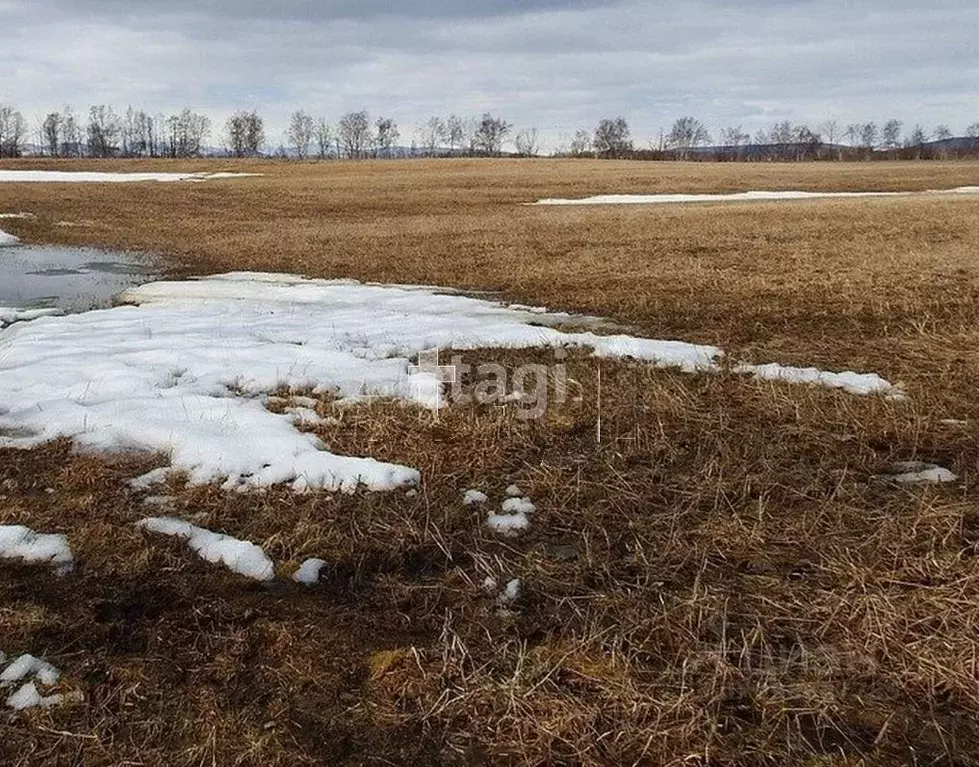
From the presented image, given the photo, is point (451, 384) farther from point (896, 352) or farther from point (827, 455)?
point (896, 352)

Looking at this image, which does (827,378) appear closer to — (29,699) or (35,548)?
(35,548)

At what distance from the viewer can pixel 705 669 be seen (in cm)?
310

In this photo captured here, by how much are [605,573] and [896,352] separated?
5321mm

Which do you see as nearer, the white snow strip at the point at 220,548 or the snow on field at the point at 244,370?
the white snow strip at the point at 220,548

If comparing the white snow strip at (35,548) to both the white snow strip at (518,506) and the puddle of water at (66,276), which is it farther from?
the puddle of water at (66,276)

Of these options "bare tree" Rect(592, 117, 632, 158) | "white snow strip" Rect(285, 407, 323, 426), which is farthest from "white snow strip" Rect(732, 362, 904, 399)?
"bare tree" Rect(592, 117, 632, 158)

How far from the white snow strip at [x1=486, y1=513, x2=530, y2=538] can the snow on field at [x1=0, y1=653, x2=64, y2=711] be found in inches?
85.0

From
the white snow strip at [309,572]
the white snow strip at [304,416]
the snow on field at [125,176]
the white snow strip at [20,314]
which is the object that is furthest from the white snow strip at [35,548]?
the snow on field at [125,176]

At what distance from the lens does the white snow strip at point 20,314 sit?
33.1 ft

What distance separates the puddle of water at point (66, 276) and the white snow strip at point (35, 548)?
7905 millimetres

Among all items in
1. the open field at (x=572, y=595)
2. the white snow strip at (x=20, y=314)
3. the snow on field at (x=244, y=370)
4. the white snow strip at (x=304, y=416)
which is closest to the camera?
the open field at (x=572, y=595)

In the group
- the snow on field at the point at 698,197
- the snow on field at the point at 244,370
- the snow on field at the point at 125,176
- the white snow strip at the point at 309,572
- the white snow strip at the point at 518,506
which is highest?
the snow on field at the point at 125,176

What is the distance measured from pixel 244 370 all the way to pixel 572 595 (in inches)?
175

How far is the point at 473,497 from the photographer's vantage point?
4719 millimetres
